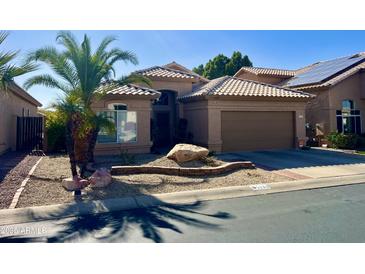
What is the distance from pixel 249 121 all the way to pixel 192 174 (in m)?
8.05

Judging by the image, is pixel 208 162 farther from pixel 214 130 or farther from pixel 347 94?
pixel 347 94

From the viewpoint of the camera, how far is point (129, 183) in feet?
28.6

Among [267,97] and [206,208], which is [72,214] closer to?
[206,208]

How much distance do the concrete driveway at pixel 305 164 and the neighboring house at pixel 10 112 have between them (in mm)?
11925

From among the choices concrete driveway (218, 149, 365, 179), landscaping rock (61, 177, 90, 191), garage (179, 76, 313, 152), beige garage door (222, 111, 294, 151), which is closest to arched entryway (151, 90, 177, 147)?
garage (179, 76, 313, 152)

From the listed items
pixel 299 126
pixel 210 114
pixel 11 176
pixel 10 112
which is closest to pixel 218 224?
pixel 11 176

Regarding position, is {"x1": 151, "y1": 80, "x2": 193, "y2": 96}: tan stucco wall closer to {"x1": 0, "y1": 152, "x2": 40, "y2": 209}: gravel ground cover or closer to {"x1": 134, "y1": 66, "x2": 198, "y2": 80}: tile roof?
{"x1": 134, "y1": 66, "x2": 198, "y2": 80}: tile roof

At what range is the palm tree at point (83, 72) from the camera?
9.22m

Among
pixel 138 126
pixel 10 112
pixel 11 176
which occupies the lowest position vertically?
pixel 11 176

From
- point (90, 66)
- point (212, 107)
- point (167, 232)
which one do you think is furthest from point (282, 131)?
point (167, 232)

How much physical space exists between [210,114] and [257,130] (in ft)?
11.1

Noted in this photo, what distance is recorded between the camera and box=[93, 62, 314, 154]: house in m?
14.8

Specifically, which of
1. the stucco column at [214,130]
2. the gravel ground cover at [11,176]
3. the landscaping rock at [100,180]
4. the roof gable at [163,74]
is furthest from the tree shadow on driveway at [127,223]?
the roof gable at [163,74]

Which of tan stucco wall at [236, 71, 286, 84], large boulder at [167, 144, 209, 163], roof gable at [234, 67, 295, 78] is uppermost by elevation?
roof gable at [234, 67, 295, 78]
